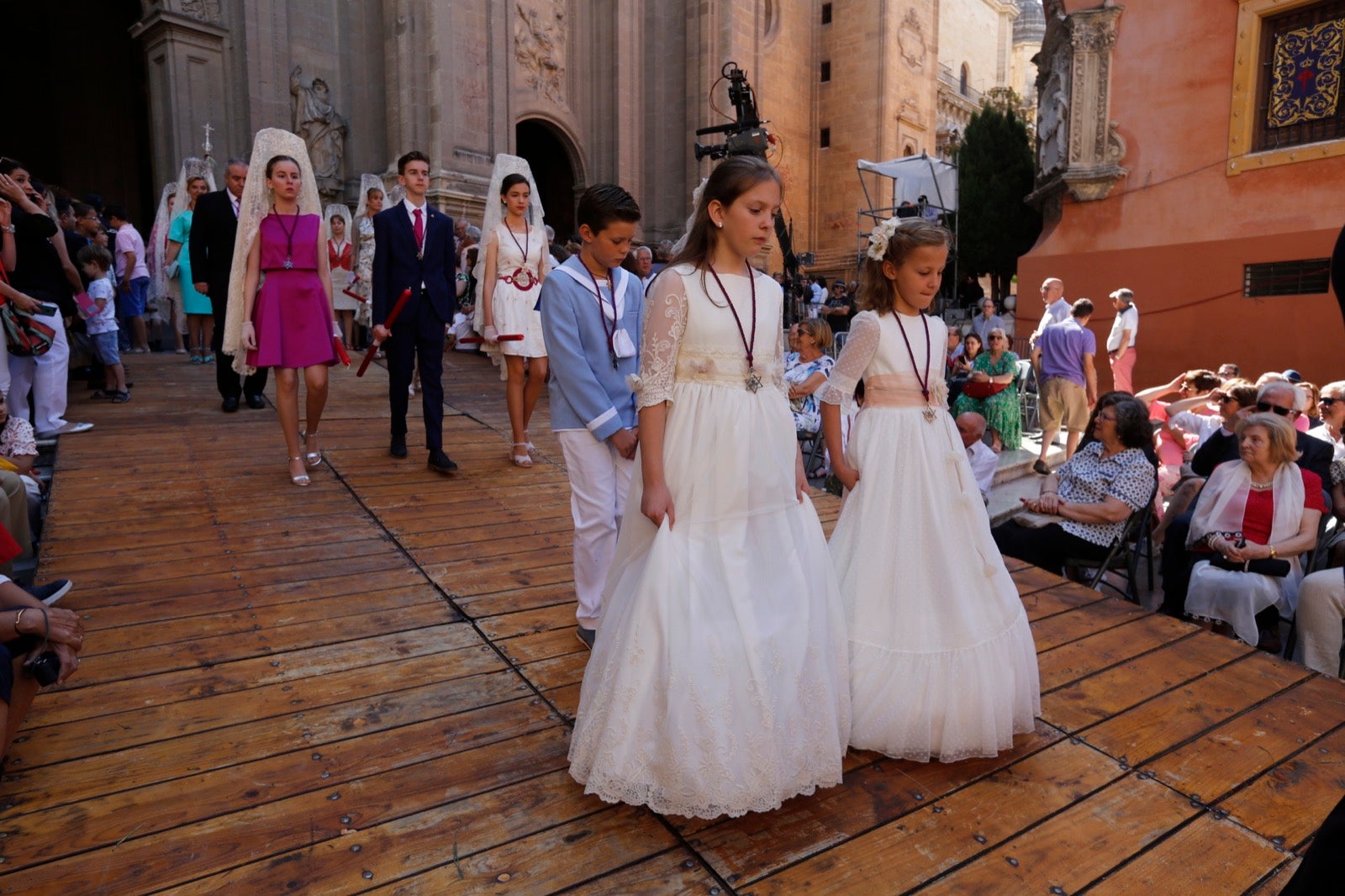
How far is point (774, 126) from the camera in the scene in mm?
23844

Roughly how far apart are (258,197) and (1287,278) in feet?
41.8

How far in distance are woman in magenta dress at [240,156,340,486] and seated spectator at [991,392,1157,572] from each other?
4359 mm

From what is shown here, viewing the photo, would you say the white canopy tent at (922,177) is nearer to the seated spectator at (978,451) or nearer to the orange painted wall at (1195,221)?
the orange painted wall at (1195,221)

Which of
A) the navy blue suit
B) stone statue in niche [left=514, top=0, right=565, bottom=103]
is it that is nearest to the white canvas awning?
stone statue in niche [left=514, top=0, right=565, bottom=103]

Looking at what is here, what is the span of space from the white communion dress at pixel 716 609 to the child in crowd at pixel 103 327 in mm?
6411

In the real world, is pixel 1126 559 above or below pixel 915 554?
below

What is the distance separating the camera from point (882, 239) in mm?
2947

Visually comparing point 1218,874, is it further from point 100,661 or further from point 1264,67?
point 1264,67

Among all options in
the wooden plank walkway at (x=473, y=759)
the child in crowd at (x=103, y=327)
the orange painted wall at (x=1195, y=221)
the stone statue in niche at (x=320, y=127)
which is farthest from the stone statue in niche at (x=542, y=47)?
the wooden plank walkway at (x=473, y=759)

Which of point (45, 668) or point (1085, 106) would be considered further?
point (1085, 106)

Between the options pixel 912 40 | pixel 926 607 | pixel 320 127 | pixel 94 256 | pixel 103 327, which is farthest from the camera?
pixel 912 40

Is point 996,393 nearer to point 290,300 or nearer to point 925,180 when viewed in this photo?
point 290,300

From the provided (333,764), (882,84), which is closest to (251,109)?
(333,764)

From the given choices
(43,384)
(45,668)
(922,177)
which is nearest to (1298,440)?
(45,668)
